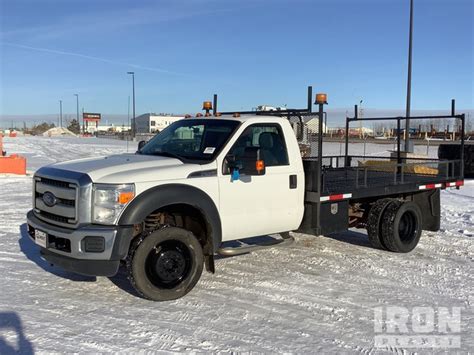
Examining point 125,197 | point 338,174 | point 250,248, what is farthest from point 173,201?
point 338,174

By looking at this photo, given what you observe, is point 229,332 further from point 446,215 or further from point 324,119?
point 446,215

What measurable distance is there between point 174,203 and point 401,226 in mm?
4086

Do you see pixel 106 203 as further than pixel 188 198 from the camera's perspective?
No

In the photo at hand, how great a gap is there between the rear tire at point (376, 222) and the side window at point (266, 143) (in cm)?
215

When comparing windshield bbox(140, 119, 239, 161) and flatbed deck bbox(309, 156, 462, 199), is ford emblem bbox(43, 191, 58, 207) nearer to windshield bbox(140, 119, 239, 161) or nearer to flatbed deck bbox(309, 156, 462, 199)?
windshield bbox(140, 119, 239, 161)

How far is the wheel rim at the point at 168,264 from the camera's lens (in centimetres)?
529

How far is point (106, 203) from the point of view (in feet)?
16.4

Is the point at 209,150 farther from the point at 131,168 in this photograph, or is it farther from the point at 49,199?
the point at 49,199

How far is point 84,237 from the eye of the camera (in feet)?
A: 16.2

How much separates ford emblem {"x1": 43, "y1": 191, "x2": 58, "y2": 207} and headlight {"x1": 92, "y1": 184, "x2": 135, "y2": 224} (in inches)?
23.1

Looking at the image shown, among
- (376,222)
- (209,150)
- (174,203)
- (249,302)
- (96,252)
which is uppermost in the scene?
(209,150)

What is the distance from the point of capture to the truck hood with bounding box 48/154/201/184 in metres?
5.10

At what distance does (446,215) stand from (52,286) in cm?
830

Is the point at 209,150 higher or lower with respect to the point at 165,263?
higher
